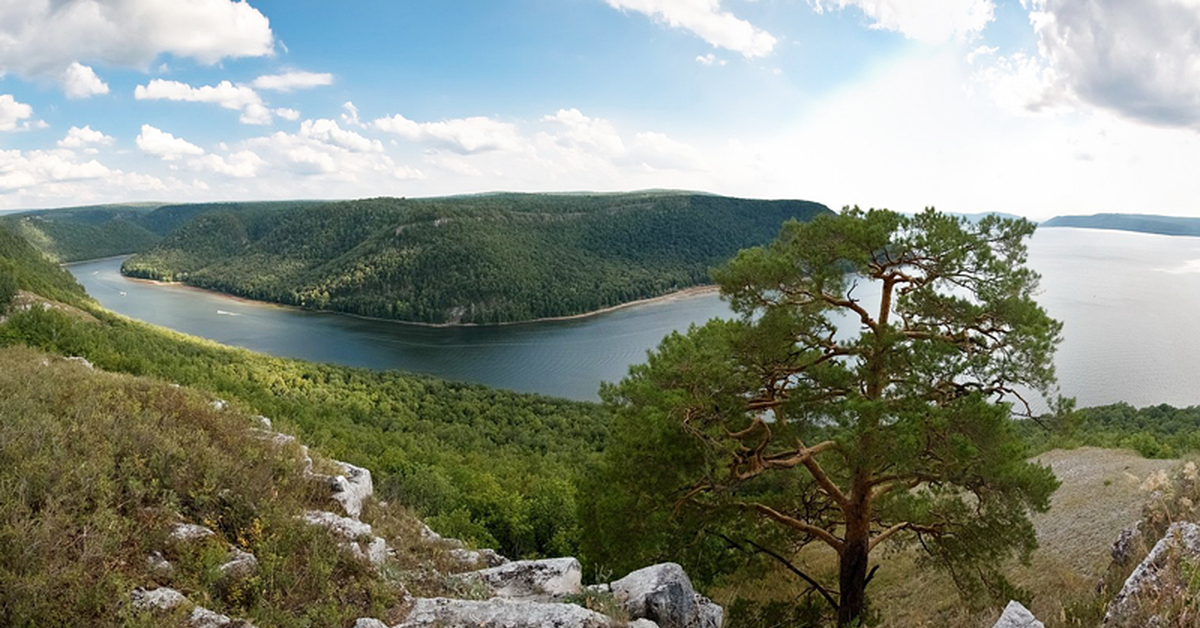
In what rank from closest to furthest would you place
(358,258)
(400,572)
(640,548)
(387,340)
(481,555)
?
(400,572) < (481,555) < (640,548) < (387,340) < (358,258)

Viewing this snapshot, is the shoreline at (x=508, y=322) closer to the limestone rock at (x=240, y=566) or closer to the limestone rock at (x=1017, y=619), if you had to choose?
the limestone rock at (x=1017, y=619)

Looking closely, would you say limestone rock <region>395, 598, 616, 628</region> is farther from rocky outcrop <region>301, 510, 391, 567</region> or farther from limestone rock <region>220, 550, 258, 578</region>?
limestone rock <region>220, 550, 258, 578</region>

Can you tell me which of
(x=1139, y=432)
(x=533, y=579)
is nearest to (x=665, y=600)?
(x=533, y=579)

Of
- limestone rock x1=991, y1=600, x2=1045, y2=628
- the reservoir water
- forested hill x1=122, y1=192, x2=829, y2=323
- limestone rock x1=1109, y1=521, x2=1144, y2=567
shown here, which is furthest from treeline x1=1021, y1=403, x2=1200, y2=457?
forested hill x1=122, y1=192, x2=829, y2=323

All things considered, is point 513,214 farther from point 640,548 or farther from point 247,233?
point 640,548

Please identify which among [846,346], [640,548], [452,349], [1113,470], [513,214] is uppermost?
[513,214]

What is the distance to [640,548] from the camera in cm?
779

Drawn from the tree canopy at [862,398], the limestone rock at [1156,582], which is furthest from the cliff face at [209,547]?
the limestone rock at [1156,582]

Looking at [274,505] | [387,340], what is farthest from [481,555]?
[387,340]

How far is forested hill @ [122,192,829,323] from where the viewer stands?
9112cm

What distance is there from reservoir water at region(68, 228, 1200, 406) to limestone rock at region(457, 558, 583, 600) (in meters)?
31.2

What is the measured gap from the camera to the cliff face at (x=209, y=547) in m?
3.81

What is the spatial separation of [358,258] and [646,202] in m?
67.3

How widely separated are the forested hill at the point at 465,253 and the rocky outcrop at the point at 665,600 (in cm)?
7526
